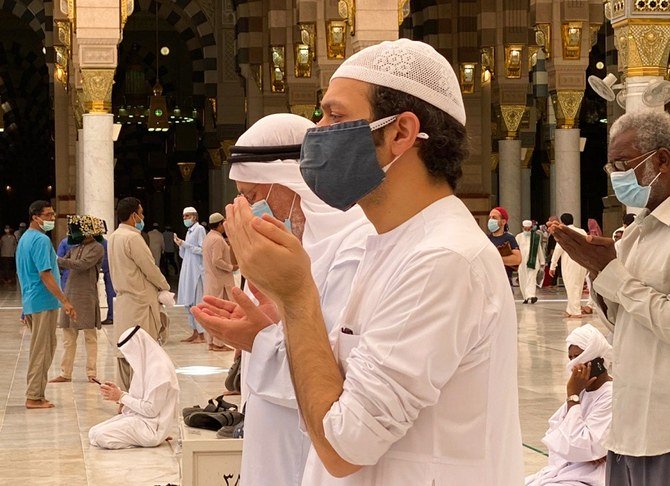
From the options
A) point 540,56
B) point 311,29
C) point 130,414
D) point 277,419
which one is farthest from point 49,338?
point 540,56

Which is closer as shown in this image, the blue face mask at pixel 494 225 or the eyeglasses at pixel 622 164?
the eyeglasses at pixel 622 164

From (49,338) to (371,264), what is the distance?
5879 mm

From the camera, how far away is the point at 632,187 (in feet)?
8.48

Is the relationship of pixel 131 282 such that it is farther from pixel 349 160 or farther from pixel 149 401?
pixel 349 160

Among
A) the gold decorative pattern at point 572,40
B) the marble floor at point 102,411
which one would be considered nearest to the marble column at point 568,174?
the gold decorative pattern at point 572,40

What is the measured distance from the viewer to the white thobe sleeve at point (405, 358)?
1.37 metres

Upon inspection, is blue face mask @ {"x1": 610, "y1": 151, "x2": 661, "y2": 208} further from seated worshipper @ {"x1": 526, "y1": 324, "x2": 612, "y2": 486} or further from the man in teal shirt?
the man in teal shirt

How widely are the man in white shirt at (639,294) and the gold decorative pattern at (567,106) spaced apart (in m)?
13.5

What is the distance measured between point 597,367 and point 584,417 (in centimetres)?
19

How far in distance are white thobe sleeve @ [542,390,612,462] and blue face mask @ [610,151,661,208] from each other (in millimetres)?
1595

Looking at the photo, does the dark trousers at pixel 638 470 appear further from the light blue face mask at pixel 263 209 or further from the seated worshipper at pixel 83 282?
the seated worshipper at pixel 83 282

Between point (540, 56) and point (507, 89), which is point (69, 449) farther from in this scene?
point (540, 56)

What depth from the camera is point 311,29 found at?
14.7 meters

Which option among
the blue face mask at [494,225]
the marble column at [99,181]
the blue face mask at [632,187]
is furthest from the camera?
the marble column at [99,181]
